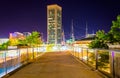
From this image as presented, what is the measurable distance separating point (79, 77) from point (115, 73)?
1.85 m

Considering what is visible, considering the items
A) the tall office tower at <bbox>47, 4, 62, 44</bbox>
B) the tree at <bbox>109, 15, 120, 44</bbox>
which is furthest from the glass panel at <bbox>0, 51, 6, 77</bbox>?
the tall office tower at <bbox>47, 4, 62, 44</bbox>

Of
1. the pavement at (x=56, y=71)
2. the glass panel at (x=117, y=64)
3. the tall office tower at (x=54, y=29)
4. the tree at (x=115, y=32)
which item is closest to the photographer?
the glass panel at (x=117, y=64)

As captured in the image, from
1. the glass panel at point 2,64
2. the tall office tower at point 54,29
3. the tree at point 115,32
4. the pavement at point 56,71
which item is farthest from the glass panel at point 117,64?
the tall office tower at point 54,29

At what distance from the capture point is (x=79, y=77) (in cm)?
990

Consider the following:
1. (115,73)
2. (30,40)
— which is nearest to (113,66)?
(115,73)

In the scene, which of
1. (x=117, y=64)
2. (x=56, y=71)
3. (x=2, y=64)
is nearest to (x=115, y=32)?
(x=56, y=71)

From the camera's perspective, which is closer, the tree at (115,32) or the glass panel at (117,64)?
the glass panel at (117,64)

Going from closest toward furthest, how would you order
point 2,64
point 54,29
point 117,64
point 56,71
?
point 117,64 < point 2,64 < point 56,71 < point 54,29

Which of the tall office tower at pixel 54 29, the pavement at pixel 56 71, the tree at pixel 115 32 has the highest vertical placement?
the tall office tower at pixel 54 29

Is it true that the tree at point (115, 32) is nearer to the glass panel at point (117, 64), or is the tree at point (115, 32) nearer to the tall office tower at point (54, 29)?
the glass panel at point (117, 64)

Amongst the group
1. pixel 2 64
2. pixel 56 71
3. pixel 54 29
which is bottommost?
pixel 56 71

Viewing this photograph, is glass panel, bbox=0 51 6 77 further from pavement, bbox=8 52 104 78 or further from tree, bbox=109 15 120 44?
tree, bbox=109 15 120 44

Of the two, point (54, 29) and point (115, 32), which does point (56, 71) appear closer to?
point (115, 32)

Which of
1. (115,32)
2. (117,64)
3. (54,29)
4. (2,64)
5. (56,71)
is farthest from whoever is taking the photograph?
(54,29)
